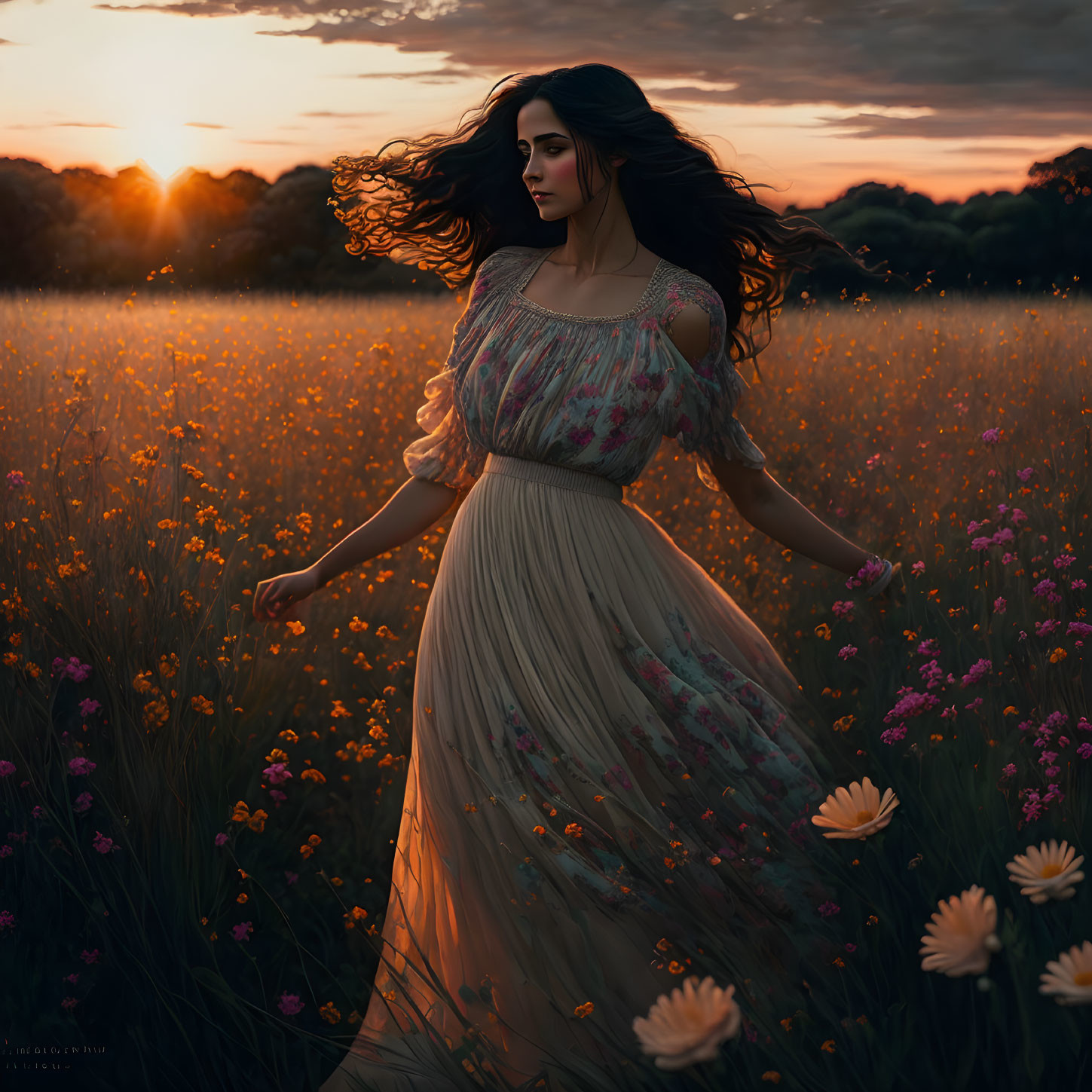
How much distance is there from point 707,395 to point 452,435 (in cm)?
58

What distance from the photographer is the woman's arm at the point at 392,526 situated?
236 cm

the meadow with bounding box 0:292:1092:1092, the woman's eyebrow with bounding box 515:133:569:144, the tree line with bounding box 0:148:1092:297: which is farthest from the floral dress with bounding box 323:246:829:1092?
the tree line with bounding box 0:148:1092:297

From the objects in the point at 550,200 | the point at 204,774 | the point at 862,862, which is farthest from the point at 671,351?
the point at 204,774

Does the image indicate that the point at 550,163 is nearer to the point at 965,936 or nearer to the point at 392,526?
the point at 392,526

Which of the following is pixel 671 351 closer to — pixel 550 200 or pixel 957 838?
pixel 550 200

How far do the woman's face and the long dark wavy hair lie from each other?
0.8 inches

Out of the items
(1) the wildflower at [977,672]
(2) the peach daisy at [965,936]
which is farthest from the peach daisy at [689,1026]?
(1) the wildflower at [977,672]

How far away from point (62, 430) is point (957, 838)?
9.70ft

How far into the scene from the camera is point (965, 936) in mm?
1168

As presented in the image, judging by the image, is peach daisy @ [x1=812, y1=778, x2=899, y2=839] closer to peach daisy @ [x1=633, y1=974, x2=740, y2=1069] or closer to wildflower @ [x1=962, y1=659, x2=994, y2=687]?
peach daisy @ [x1=633, y1=974, x2=740, y2=1069]

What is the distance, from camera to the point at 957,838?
180cm

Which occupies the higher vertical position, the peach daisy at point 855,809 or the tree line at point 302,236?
the tree line at point 302,236

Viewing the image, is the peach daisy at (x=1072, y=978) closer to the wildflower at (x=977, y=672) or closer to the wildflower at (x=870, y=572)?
the wildflower at (x=977, y=672)

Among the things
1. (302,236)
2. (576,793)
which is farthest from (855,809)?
(302,236)
